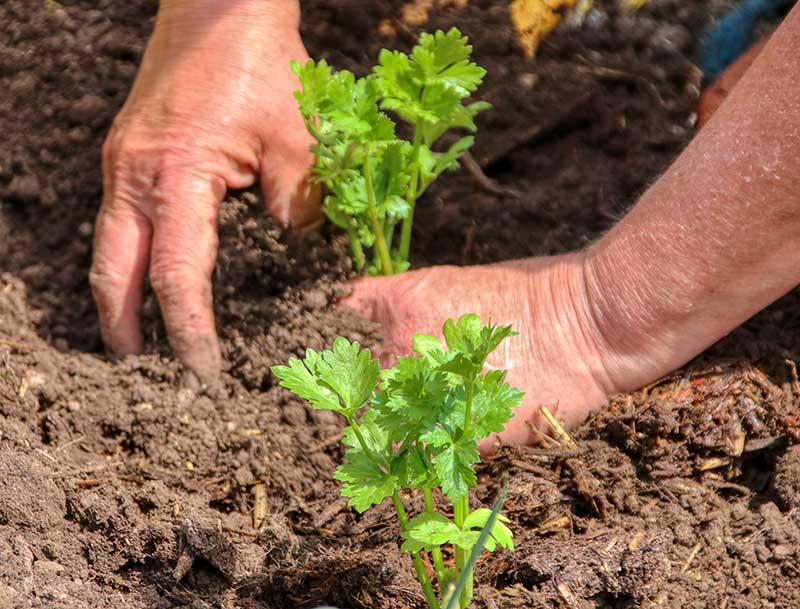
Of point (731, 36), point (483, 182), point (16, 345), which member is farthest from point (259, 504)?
A: point (731, 36)

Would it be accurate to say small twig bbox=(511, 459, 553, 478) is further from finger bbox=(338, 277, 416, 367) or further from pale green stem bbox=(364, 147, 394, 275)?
pale green stem bbox=(364, 147, 394, 275)

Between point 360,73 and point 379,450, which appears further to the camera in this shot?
point 360,73

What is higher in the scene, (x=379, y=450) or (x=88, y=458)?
(x=379, y=450)

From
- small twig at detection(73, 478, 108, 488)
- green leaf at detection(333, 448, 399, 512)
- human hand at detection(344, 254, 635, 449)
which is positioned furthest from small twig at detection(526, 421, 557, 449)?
small twig at detection(73, 478, 108, 488)

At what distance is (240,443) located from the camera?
7.26 ft

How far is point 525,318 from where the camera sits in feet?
7.57

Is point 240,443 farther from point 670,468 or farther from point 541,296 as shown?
point 670,468

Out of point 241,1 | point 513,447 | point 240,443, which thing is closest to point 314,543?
point 240,443

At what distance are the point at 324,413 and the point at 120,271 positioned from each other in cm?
64

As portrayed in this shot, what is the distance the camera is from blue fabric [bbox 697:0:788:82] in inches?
118

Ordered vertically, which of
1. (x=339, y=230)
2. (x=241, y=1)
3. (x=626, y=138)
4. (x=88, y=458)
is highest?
(x=241, y=1)

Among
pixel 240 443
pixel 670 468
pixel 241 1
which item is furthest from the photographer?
pixel 241 1

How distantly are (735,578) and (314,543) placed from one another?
0.84 meters

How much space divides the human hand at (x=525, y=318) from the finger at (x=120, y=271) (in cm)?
53
